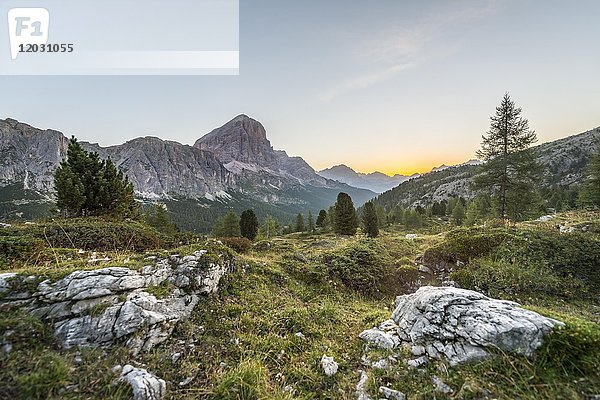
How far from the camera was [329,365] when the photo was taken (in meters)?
6.80

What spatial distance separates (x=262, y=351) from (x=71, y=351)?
4483mm

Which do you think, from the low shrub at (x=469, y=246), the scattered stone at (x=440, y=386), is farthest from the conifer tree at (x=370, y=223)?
the scattered stone at (x=440, y=386)

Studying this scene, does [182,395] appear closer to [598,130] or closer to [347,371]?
[347,371]

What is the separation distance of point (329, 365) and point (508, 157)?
27.5 m

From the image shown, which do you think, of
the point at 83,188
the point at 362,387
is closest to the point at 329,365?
the point at 362,387

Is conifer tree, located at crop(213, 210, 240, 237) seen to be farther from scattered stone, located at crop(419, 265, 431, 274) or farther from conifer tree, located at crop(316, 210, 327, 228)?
scattered stone, located at crop(419, 265, 431, 274)

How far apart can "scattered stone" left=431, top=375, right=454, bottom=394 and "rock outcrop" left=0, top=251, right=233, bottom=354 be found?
272 inches

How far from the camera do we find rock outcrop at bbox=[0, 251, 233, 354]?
20.5 feet

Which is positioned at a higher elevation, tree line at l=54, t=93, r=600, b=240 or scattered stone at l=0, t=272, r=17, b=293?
tree line at l=54, t=93, r=600, b=240

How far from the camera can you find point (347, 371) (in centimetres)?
666

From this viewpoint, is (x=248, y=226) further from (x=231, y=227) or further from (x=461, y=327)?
(x=461, y=327)

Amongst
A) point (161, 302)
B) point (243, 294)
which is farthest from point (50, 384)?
point (243, 294)

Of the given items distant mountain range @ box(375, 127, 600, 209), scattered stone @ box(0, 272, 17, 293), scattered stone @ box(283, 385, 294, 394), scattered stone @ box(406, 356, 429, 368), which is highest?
→ distant mountain range @ box(375, 127, 600, 209)

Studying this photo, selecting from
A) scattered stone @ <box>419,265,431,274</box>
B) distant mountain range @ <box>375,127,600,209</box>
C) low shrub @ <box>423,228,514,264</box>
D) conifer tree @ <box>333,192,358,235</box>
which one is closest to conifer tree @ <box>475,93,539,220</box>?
low shrub @ <box>423,228,514,264</box>
